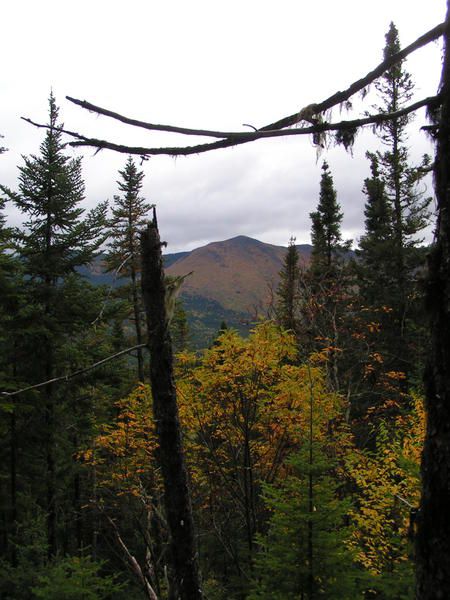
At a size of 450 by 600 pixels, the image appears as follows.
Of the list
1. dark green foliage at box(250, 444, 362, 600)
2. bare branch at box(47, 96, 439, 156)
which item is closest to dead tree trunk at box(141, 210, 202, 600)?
dark green foliage at box(250, 444, 362, 600)

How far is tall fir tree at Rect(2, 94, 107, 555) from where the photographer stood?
46.3ft

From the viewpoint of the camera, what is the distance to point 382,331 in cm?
2070

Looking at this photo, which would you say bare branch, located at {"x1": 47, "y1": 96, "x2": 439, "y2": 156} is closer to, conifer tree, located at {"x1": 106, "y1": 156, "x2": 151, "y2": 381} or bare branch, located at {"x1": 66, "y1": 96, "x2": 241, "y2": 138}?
bare branch, located at {"x1": 66, "y1": 96, "x2": 241, "y2": 138}

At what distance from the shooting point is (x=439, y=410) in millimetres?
1891

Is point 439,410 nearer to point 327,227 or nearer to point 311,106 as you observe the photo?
point 311,106

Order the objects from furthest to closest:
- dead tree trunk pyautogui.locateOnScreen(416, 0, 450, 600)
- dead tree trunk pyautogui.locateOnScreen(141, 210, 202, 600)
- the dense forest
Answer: the dense forest
dead tree trunk pyautogui.locateOnScreen(141, 210, 202, 600)
dead tree trunk pyautogui.locateOnScreen(416, 0, 450, 600)

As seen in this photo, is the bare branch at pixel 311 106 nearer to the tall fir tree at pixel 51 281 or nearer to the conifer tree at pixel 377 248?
the tall fir tree at pixel 51 281

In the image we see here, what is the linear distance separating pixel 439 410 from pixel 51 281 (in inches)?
595

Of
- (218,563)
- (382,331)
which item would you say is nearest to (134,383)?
(218,563)

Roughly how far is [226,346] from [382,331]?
13.3 m

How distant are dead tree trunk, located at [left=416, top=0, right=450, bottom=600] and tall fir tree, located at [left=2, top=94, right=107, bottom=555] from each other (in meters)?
13.6

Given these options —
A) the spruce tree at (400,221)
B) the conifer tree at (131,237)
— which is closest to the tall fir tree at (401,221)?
the spruce tree at (400,221)

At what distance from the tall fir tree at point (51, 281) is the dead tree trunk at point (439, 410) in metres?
13.6

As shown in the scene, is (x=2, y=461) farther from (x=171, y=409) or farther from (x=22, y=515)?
(x=171, y=409)
